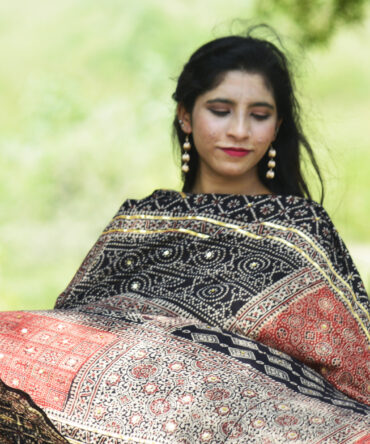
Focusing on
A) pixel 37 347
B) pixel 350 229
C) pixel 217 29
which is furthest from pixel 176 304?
pixel 350 229

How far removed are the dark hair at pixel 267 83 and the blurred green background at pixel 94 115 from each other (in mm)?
2134

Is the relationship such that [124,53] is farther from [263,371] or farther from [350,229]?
[263,371]

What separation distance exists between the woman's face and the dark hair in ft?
0.17

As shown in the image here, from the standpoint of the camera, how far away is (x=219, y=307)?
2.64 metres

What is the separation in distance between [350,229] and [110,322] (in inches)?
133

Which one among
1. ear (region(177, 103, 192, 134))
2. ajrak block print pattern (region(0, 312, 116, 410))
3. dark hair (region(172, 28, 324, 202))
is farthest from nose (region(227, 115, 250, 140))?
ajrak block print pattern (region(0, 312, 116, 410))

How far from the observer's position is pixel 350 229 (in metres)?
5.59

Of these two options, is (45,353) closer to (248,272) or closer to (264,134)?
(248,272)

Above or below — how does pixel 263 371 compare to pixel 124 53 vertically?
below

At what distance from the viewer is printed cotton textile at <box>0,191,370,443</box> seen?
213 centimetres

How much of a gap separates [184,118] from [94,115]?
254 centimetres

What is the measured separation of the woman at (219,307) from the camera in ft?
7.07

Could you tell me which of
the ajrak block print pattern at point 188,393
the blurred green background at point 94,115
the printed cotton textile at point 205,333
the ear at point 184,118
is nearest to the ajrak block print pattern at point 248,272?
the printed cotton textile at point 205,333

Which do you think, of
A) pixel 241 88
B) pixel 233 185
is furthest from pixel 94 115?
pixel 241 88
